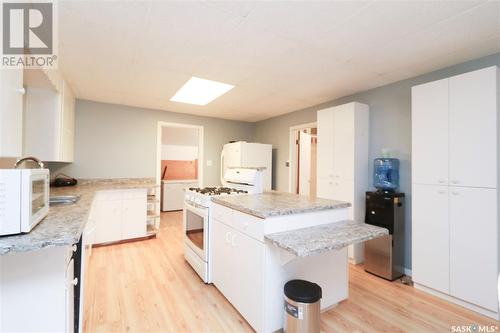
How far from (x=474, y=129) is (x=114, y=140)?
477 centimetres

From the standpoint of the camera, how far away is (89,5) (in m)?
1.56

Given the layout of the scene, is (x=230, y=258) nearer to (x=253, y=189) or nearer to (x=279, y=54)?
(x=253, y=189)

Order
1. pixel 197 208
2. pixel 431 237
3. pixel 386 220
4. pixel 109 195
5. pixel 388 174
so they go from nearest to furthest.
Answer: pixel 431 237 → pixel 197 208 → pixel 386 220 → pixel 388 174 → pixel 109 195

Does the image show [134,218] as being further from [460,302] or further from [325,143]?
[460,302]

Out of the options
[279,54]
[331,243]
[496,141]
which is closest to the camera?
[331,243]

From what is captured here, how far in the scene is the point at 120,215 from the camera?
11.9 ft

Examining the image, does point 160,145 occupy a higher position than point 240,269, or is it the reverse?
point 160,145

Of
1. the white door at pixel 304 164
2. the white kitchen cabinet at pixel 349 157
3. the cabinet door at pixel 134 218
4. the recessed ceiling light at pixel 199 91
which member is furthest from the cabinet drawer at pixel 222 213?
the white door at pixel 304 164

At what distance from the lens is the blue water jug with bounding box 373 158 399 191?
9.37ft

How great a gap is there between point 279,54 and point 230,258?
1.91 metres

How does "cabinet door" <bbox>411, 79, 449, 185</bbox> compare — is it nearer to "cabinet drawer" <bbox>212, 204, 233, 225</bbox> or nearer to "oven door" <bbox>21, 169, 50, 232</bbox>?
"cabinet drawer" <bbox>212, 204, 233, 225</bbox>

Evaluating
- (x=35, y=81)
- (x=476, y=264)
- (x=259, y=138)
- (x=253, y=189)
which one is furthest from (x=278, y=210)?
(x=259, y=138)

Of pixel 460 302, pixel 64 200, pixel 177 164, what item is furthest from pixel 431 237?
pixel 177 164

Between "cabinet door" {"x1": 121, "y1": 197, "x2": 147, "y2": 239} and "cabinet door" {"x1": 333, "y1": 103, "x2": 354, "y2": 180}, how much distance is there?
300cm
